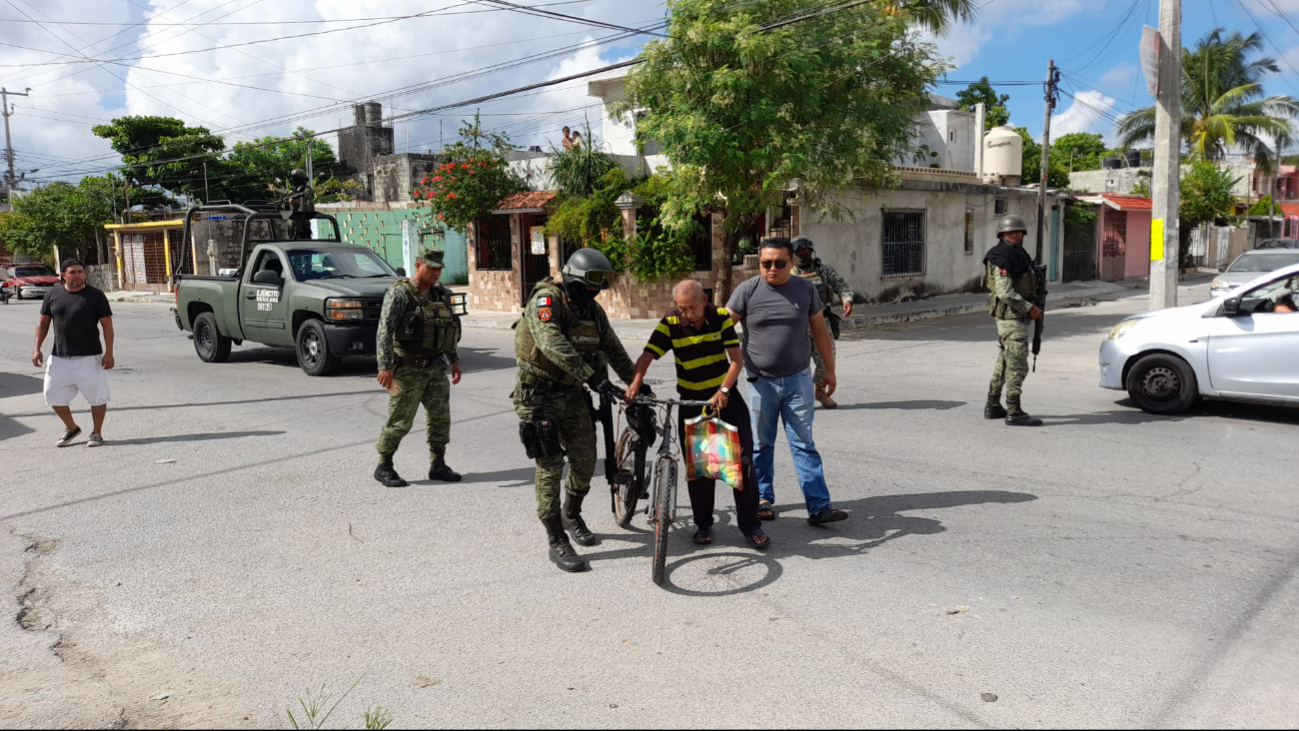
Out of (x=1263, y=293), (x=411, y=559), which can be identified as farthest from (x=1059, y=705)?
(x=1263, y=293)

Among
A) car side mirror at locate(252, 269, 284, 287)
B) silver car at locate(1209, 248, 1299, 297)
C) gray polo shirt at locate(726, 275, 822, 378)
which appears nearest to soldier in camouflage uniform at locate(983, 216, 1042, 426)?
gray polo shirt at locate(726, 275, 822, 378)

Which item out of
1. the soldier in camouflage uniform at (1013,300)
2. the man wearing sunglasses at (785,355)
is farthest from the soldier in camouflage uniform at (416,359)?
the soldier in camouflage uniform at (1013,300)

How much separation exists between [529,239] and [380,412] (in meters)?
13.2

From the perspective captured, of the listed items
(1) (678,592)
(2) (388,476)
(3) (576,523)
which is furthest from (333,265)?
A: (1) (678,592)

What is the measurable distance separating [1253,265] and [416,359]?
63.5 ft

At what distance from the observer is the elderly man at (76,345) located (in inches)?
319

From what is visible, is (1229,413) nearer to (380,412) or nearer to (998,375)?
(998,375)

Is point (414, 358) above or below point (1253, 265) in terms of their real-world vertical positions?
below

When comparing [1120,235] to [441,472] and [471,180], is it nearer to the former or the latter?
[471,180]

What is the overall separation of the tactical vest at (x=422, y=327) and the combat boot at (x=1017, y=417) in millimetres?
4901

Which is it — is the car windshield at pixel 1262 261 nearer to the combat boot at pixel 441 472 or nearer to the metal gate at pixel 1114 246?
the metal gate at pixel 1114 246

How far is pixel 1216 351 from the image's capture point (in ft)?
27.6

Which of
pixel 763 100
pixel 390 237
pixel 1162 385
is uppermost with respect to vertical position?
pixel 763 100

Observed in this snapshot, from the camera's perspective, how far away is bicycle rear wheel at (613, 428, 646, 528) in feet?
17.4
